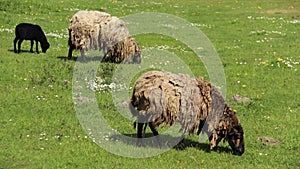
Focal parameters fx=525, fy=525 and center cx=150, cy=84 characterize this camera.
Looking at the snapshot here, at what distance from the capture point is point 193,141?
13773 mm

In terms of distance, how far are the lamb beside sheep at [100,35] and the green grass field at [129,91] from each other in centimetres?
95

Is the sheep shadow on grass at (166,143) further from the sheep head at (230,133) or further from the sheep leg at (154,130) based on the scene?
the sheep head at (230,133)

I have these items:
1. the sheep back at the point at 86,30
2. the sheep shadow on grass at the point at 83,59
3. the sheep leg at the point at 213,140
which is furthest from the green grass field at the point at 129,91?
the sheep back at the point at 86,30

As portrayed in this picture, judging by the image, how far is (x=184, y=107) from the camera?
40.8ft

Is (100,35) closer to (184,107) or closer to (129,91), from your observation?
(129,91)

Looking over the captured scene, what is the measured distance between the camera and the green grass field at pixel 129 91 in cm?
1220

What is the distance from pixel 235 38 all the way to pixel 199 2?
18.3 meters

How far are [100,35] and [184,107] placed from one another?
33.2 ft

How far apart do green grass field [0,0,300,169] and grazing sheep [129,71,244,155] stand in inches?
21.9

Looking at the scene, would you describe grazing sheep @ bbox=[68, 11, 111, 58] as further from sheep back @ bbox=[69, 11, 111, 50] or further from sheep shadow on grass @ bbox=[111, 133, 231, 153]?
sheep shadow on grass @ bbox=[111, 133, 231, 153]

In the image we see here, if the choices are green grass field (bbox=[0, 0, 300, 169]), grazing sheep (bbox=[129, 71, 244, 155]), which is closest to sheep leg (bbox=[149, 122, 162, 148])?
grazing sheep (bbox=[129, 71, 244, 155])

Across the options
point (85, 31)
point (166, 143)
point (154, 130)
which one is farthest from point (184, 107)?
point (85, 31)

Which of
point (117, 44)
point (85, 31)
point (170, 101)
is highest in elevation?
point (85, 31)

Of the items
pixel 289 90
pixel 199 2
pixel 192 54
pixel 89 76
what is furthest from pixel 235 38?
pixel 199 2
